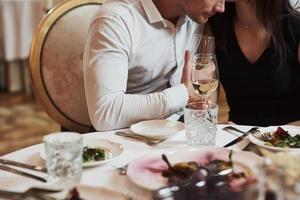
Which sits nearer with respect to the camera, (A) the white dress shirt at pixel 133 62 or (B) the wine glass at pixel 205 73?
(B) the wine glass at pixel 205 73

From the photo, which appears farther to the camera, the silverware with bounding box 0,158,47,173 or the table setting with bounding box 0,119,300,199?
the silverware with bounding box 0,158,47,173

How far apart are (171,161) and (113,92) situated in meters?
0.52

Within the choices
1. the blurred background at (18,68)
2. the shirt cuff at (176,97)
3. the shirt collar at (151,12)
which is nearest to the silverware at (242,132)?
the shirt cuff at (176,97)

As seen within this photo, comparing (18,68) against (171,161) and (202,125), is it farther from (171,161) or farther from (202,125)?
(171,161)

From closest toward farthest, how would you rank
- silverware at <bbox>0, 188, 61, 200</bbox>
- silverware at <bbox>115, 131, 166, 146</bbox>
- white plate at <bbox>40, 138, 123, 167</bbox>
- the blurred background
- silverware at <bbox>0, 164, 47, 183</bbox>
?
silverware at <bbox>0, 188, 61, 200</bbox> < silverware at <bbox>0, 164, 47, 183</bbox> < white plate at <bbox>40, 138, 123, 167</bbox> < silverware at <bbox>115, 131, 166, 146</bbox> < the blurred background

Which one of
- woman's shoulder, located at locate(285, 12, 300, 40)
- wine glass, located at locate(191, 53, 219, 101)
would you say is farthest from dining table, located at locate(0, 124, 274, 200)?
woman's shoulder, located at locate(285, 12, 300, 40)

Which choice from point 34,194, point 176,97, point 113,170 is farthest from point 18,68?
point 34,194

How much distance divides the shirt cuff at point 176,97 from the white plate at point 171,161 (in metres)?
0.40

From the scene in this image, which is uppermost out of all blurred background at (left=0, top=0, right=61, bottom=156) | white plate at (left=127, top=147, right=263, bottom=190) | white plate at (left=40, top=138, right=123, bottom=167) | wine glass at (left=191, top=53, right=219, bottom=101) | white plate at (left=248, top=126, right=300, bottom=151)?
wine glass at (left=191, top=53, right=219, bottom=101)

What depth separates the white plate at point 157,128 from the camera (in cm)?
129

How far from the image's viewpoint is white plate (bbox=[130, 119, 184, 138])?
1294 millimetres

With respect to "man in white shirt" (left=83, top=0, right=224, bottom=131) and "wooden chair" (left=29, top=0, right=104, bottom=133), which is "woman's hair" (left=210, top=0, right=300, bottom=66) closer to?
"man in white shirt" (left=83, top=0, right=224, bottom=131)

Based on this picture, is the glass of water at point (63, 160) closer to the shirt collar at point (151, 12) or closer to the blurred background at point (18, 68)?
the shirt collar at point (151, 12)

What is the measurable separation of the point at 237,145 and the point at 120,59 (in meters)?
0.55
